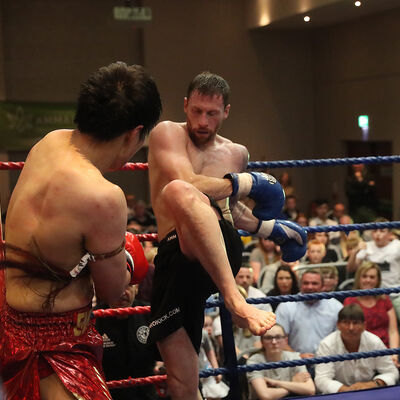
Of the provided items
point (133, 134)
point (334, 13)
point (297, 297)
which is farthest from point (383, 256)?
point (334, 13)

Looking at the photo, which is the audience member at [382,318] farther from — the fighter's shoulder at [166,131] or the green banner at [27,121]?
the green banner at [27,121]

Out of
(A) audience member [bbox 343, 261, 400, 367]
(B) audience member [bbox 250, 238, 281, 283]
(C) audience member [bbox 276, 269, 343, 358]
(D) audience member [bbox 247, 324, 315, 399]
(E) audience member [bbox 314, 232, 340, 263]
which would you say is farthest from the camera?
(B) audience member [bbox 250, 238, 281, 283]

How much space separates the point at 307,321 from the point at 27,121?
6.63 metres

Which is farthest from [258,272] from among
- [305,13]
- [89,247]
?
[305,13]

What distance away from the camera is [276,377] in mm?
3199

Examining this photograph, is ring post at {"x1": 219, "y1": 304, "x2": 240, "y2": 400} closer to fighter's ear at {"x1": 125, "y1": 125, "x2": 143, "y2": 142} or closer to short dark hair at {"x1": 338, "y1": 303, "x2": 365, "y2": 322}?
fighter's ear at {"x1": 125, "y1": 125, "x2": 143, "y2": 142}

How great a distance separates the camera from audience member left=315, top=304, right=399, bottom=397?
3156 millimetres

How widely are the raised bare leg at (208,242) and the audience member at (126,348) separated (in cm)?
59

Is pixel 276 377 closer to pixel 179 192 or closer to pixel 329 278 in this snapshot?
pixel 329 278

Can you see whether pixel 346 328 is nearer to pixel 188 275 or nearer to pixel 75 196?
pixel 188 275

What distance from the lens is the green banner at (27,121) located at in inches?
364

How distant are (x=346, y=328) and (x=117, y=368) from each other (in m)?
1.46

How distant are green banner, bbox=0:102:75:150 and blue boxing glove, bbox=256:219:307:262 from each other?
301 inches

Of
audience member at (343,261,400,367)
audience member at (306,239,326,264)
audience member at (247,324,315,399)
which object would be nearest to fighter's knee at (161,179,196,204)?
audience member at (247,324,315,399)
